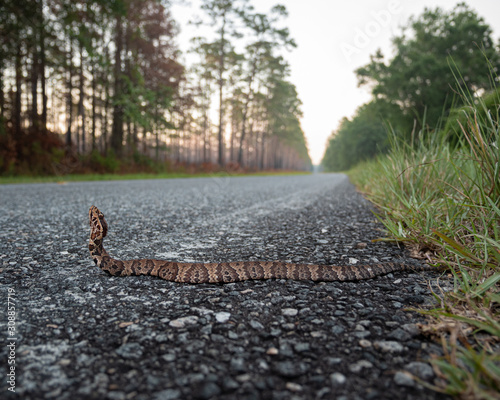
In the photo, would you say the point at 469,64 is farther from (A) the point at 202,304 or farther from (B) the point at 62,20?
(A) the point at 202,304

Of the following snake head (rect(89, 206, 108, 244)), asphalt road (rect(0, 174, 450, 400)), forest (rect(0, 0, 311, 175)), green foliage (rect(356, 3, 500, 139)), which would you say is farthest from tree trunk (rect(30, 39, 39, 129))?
green foliage (rect(356, 3, 500, 139))

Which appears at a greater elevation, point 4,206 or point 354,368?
point 4,206

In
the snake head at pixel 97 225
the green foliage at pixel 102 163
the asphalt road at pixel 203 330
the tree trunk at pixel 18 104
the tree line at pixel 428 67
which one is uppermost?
the tree line at pixel 428 67

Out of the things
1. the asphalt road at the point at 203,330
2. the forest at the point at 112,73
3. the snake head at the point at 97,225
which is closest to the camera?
the asphalt road at the point at 203,330

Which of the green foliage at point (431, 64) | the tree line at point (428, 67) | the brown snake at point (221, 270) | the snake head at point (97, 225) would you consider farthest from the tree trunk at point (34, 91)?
the green foliage at point (431, 64)

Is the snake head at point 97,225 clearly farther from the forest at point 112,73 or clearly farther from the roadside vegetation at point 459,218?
the forest at point 112,73

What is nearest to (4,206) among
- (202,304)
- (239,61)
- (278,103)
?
(202,304)

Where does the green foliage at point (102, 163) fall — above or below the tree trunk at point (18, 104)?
below

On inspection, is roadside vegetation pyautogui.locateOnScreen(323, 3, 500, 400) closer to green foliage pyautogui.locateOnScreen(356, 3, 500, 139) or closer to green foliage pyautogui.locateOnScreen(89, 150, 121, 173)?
green foliage pyautogui.locateOnScreen(89, 150, 121, 173)

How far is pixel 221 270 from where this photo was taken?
7.93 ft

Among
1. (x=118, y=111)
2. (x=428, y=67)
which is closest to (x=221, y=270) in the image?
(x=118, y=111)

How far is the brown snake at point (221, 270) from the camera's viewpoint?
2393 millimetres

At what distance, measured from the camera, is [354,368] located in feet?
4.44

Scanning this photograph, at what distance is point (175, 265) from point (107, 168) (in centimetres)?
1594
